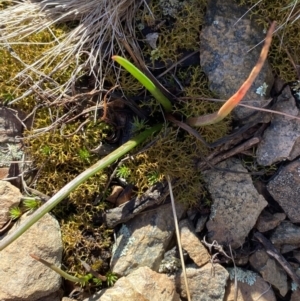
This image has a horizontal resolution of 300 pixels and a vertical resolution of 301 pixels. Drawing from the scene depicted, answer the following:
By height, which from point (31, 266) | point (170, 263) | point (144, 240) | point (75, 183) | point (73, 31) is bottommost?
point (170, 263)

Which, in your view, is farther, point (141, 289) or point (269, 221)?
point (269, 221)

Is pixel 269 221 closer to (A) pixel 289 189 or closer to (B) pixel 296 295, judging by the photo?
(A) pixel 289 189

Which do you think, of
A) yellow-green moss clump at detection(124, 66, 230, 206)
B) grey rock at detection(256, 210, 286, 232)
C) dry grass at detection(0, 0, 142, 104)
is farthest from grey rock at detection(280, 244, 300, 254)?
dry grass at detection(0, 0, 142, 104)

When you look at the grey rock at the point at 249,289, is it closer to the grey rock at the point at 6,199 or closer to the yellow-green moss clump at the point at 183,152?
the yellow-green moss clump at the point at 183,152

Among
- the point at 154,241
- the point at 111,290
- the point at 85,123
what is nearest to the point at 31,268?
the point at 111,290

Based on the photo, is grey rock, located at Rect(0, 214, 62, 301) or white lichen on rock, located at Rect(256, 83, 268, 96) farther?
white lichen on rock, located at Rect(256, 83, 268, 96)

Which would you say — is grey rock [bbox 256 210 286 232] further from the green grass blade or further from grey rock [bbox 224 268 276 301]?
the green grass blade

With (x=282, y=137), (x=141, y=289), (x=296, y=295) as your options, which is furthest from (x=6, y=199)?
(x=296, y=295)
